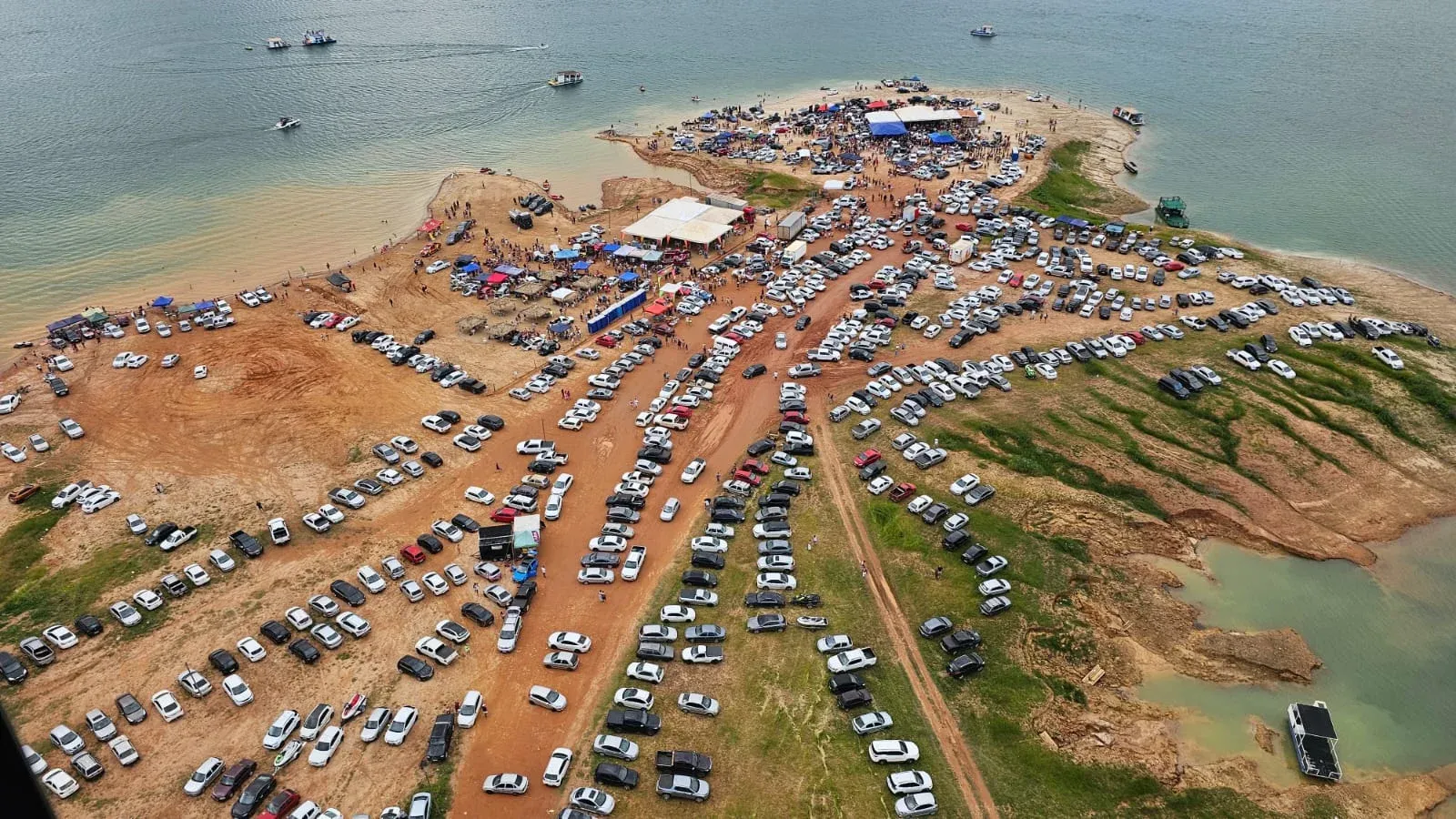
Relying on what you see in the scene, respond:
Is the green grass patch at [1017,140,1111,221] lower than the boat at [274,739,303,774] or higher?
higher

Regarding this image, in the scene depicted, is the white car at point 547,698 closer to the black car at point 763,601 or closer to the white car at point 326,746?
the white car at point 326,746

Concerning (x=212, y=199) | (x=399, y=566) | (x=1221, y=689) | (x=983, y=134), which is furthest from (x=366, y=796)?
(x=983, y=134)

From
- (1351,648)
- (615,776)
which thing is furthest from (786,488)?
(1351,648)

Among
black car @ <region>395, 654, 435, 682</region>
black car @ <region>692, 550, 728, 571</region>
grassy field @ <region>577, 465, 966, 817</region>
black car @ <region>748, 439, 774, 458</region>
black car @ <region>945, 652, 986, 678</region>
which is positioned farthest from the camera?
black car @ <region>748, 439, 774, 458</region>

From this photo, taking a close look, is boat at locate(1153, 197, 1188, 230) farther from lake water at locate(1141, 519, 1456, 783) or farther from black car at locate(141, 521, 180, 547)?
black car at locate(141, 521, 180, 547)

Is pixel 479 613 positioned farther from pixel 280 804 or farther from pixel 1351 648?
pixel 1351 648

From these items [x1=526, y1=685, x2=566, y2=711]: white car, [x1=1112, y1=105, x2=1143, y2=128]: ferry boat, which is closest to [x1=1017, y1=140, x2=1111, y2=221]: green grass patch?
[x1=1112, y1=105, x2=1143, y2=128]: ferry boat

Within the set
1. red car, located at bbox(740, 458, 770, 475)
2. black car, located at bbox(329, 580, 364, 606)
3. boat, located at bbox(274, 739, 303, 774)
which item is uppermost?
red car, located at bbox(740, 458, 770, 475)
